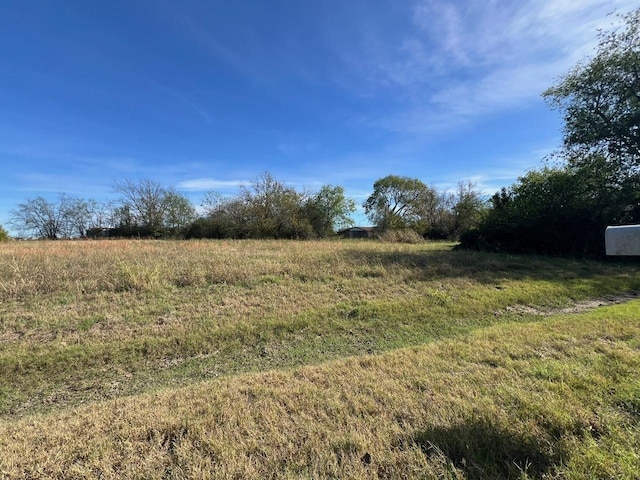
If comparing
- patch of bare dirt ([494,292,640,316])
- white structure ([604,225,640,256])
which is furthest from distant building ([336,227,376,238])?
white structure ([604,225,640,256])

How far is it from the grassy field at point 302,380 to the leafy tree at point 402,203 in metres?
38.6

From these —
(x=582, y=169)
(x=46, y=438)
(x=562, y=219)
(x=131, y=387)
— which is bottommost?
(x=131, y=387)

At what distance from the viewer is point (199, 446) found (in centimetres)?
259

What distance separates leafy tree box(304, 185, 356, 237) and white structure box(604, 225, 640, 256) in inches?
1278

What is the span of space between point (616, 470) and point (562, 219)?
1997cm

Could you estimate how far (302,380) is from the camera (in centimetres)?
385

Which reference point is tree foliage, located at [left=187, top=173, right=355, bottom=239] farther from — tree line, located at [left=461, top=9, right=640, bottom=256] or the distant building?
tree line, located at [left=461, top=9, right=640, bottom=256]

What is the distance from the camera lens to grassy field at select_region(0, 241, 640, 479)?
238 cm

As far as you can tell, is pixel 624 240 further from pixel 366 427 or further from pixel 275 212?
pixel 275 212

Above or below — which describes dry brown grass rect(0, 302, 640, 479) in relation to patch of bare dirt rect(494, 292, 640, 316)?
above

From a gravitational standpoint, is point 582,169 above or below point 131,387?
above

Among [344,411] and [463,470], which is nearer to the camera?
[463,470]

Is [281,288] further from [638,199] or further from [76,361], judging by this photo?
[638,199]

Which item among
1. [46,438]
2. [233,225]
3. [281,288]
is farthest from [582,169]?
[233,225]
